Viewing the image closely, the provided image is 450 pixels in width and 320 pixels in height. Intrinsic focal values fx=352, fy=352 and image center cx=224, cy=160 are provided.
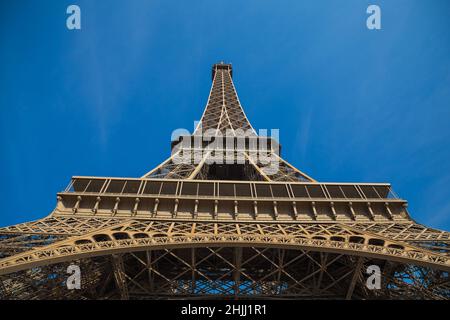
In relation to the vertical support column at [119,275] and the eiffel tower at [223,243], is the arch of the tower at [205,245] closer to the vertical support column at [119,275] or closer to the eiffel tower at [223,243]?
the eiffel tower at [223,243]

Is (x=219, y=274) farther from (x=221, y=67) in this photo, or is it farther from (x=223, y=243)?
(x=221, y=67)

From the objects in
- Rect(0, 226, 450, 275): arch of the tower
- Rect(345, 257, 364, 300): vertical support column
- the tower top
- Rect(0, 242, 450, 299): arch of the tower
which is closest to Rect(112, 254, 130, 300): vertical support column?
Rect(0, 242, 450, 299): arch of the tower

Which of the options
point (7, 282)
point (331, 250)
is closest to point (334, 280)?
point (331, 250)

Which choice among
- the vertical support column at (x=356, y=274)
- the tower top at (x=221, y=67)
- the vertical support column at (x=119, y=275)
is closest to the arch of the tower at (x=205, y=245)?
the vertical support column at (x=356, y=274)

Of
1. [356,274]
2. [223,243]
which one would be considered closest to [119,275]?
[223,243]

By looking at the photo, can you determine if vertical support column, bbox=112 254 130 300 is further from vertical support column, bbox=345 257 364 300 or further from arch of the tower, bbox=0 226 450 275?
vertical support column, bbox=345 257 364 300

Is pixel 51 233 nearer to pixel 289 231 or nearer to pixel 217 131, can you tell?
pixel 289 231

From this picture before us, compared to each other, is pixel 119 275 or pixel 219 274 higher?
pixel 119 275
